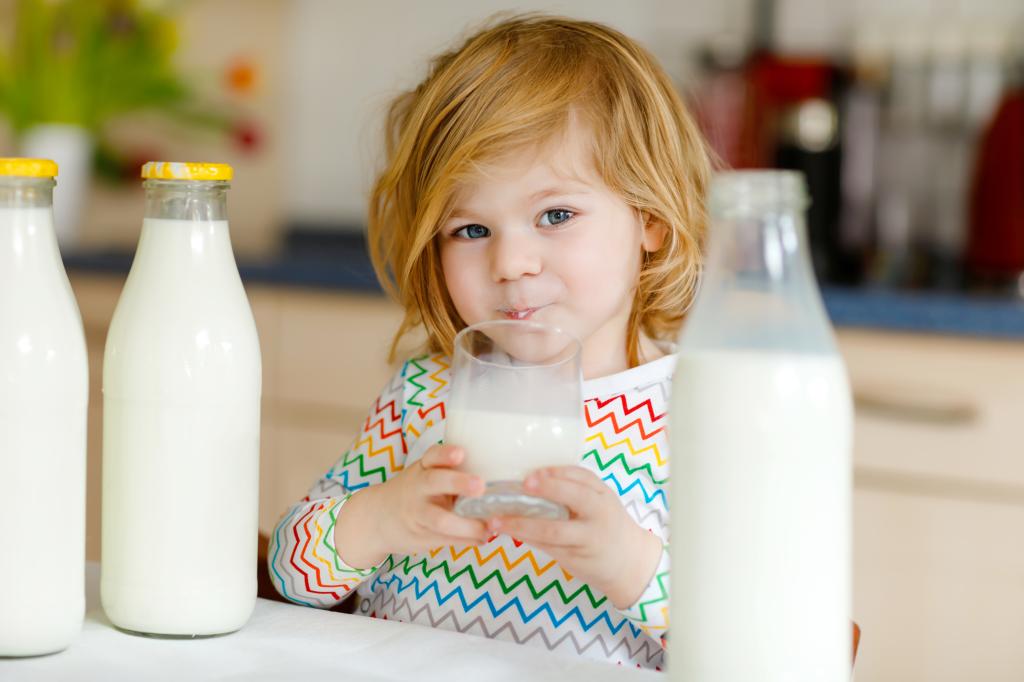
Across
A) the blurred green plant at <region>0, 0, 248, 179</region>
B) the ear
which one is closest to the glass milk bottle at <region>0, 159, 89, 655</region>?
the ear

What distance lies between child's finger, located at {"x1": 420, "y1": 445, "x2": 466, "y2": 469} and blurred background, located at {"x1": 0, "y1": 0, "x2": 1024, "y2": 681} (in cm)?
29

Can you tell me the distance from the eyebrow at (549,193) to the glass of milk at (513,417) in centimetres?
31

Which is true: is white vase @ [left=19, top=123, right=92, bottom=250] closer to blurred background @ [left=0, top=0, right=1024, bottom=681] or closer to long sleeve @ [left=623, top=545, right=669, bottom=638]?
blurred background @ [left=0, top=0, right=1024, bottom=681]

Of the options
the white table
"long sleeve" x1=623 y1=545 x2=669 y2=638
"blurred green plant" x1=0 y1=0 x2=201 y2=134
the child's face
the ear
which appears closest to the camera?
the white table

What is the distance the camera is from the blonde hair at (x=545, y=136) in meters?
1.06

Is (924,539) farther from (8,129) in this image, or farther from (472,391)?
(8,129)

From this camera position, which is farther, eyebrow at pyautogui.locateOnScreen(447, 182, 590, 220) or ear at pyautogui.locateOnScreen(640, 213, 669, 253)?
ear at pyautogui.locateOnScreen(640, 213, 669, 253)

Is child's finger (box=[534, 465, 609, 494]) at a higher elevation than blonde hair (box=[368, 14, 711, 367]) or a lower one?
lower

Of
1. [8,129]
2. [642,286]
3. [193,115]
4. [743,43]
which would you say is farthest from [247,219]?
[642,286]

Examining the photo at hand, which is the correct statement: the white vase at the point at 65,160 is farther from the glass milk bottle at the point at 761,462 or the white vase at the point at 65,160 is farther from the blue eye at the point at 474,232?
the glass milk bottle at the point at 761,462

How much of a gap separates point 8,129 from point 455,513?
2.83 m

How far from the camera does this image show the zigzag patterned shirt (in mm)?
963

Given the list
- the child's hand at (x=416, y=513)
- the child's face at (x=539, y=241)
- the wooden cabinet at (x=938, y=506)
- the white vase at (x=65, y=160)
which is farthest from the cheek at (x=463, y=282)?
the white vase at (x=65, y=160)

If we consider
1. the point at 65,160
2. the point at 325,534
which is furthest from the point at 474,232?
the point at 65,160
